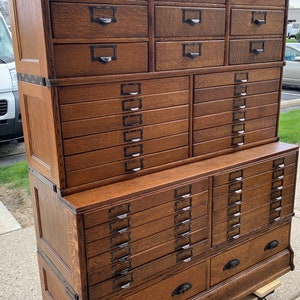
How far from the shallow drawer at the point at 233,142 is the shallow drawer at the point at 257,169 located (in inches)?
6.3

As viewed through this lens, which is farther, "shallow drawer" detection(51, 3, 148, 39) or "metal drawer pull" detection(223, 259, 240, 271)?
"metal drawer pull" detection(223, 259, 240, 271)

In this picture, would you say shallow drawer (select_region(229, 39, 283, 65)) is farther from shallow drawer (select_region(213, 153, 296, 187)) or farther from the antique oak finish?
shallow drawer (select_region(213, 153, 296, 187))

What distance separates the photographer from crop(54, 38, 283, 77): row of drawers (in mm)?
1680

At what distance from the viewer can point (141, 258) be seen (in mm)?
1964

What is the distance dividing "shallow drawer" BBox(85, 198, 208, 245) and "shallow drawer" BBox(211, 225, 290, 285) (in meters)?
0.37

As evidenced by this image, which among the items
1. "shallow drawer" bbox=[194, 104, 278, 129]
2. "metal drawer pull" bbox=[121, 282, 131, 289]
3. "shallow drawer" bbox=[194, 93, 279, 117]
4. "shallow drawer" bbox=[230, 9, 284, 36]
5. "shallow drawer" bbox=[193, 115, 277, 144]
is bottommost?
"metal drawer pull" bbox=[121, 282, 131, 289]

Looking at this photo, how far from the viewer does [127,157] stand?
195cm

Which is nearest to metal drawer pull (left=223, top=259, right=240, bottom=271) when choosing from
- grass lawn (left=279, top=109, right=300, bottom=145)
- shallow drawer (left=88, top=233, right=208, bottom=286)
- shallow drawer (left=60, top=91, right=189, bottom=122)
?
shallow drawer (left=88, top=233, right=208, bottom=286)

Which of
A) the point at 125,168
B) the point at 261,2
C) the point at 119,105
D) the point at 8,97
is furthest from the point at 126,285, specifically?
the point at 8,97

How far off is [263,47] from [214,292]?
147cm

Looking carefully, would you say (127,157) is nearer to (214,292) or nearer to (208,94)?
(208,94)

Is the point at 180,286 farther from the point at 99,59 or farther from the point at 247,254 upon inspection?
the point at 99,59

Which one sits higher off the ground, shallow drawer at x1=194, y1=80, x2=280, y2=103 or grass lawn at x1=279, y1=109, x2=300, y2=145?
shallow drawer at x1=194, y1=80, x2=280, y2=103

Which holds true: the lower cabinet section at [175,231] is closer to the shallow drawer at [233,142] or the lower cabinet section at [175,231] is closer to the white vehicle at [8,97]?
the shallow drawer at [233,142]
